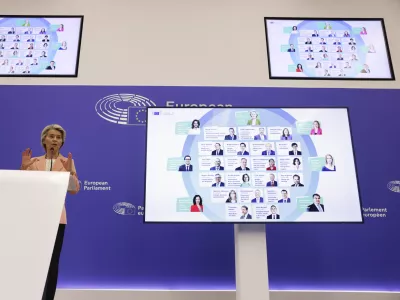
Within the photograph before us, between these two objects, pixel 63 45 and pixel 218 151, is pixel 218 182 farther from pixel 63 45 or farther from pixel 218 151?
pixel 63 45

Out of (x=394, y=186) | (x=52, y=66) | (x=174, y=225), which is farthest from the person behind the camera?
(x=52, y=66)

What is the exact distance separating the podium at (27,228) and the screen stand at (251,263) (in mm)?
1548

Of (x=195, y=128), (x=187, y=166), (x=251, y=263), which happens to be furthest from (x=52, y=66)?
(x=251, y=263)

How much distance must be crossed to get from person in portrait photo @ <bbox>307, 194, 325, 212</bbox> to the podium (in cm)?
174

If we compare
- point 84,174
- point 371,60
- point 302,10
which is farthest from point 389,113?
point 84,174

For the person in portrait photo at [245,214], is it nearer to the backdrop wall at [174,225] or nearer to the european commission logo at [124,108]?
the backdrop wall at [174,225]

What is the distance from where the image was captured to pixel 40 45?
3658 millimetres

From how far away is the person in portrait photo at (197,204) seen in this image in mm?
2228

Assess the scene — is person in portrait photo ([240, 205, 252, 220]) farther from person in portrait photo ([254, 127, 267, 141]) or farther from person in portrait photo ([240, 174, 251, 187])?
person in portrait photo ([254, 127, 267, 141])

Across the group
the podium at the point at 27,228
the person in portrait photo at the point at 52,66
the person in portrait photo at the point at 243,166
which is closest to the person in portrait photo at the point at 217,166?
the person in portrait photo at the point at 243,166

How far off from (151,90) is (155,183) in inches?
54.1

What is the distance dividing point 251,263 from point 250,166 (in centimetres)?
59

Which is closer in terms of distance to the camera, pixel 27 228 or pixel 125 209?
pixel 27 228

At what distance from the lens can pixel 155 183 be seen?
2303mm
